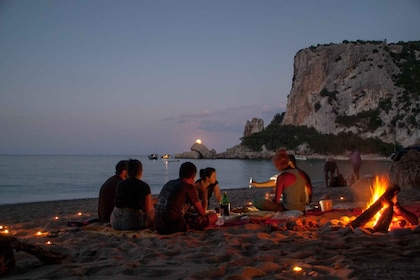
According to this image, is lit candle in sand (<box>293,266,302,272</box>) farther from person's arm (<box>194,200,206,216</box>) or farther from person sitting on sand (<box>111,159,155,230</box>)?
person sitting on sand (<box>111,159,155,230</box>)

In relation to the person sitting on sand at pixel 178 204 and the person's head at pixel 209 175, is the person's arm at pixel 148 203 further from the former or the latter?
the person's head at pixel 209 175

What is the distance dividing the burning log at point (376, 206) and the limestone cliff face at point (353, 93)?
7005cm

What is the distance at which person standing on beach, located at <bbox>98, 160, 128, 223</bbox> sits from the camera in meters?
6.89

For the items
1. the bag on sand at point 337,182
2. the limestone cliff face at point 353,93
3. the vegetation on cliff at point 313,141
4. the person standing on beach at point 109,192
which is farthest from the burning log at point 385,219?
the limestone cliff face at point 353,93

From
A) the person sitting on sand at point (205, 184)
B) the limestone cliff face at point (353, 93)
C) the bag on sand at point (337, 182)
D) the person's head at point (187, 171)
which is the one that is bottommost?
the bag on sand at point (337, 182)

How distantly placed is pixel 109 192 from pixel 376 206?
4.46 meters

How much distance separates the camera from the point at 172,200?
18.3ft

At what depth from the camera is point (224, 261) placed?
4.02 metres

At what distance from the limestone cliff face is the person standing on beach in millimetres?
70759

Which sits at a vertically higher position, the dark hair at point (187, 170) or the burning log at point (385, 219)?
the dark hair at point (187, 170)

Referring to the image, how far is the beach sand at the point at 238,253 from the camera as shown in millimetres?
3525

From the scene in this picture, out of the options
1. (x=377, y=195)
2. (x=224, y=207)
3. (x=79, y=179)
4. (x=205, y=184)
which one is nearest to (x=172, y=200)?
(x=205, y=184)

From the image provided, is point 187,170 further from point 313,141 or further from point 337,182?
point 313,141

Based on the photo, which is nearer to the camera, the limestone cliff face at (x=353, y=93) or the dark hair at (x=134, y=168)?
the dark hair at (x=134, y=168)
